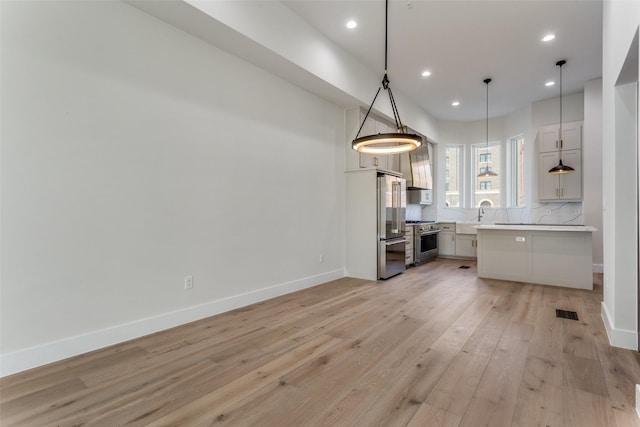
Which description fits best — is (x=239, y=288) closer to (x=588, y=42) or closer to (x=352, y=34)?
(x=352, y=34)

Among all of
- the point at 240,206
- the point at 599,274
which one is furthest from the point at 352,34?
the point at 599,274

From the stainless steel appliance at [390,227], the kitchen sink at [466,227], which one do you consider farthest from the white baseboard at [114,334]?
the kitchen sink at [466,227]

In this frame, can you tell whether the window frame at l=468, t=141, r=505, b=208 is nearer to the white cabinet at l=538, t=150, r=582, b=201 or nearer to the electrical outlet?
the white cabinet at l=538, t=150, r=582, b=201

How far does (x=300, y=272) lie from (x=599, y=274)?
556 cm

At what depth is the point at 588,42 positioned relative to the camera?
14.7 feet

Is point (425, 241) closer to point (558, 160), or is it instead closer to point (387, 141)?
point (558, 160)

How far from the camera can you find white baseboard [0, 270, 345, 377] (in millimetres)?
2211

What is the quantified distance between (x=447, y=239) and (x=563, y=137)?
3.22m

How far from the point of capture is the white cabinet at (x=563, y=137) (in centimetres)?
599

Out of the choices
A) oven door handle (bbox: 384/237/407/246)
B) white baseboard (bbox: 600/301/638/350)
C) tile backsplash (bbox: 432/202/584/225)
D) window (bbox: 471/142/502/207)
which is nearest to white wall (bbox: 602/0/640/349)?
white baseboard (bbox: 600/301/638/350)

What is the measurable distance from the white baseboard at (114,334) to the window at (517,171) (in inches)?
258

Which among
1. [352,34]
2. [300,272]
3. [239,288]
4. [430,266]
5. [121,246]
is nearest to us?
[121,246]

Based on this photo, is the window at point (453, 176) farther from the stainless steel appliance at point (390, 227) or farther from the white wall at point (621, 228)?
the white wall at point (621, 228)

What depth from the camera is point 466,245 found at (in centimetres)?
749
